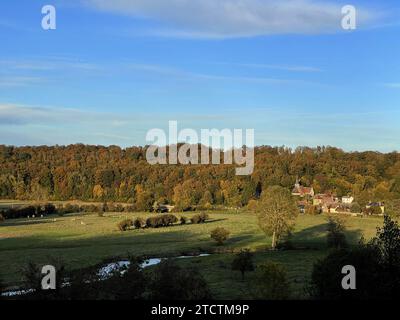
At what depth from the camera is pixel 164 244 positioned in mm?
70938

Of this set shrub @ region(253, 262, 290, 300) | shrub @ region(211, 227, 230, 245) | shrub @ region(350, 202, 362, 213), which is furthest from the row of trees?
shrub @ region(253, 262, 290, 300)

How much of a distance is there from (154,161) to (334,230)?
3913 inches

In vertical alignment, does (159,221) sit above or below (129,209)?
above

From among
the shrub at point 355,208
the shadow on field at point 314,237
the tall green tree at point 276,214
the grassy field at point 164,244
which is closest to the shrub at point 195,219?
the grassy field at point 164,244

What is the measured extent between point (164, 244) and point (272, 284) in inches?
1612

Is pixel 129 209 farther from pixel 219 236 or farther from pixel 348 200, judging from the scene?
pixel 219 236

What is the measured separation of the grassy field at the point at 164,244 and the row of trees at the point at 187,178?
1212 inches

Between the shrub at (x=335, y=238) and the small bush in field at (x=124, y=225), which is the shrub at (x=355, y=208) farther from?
the small bush in field at (x=124, y=225)

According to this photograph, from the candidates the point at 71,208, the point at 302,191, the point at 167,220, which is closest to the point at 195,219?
the point at 167,220

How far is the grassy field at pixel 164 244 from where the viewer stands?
48375mm

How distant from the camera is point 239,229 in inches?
3482
